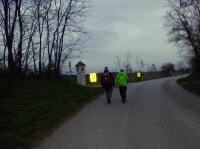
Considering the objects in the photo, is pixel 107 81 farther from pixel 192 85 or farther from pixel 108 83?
pixel 192 85

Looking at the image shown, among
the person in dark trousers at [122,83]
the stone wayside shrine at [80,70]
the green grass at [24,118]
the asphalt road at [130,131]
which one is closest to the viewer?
the asphalt road at [130,131]

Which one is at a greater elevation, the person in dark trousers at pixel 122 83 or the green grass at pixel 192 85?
the person in dark trousers at pixel 122 83

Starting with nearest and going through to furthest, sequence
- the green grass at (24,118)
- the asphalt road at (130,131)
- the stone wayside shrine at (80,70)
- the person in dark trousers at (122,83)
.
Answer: the asphalt road at (130,131) → the green grass at (24,118) → the person in dark trousers at (122,83) → the stone wayside shrine at (80,70)

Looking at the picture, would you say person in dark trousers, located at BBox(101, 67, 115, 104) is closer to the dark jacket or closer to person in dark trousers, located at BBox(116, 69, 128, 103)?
the dark jacket

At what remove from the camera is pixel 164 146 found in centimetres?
766

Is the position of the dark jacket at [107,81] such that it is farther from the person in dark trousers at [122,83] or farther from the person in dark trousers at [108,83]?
the person in dark trousers at [122,83]

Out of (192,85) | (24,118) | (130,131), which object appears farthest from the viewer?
(192,85)

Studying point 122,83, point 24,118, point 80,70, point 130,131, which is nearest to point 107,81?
point 122,83

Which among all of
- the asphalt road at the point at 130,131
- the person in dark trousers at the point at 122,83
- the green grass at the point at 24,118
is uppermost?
the person in dark trousers at the point at 122,83

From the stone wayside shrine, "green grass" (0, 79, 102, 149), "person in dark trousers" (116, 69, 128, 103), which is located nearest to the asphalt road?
"green grass" (0, 79, 102, 149)

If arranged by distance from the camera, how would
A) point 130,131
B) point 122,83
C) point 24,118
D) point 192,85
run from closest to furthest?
point 130,131 → point 24,118 → point 122,83 → point 192,85

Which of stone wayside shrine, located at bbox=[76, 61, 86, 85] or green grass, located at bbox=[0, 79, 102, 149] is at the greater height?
stone wayside shrine, located at bbox=[76, 61, 86, 85]

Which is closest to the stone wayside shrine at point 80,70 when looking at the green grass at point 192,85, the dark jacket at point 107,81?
the green grass at point 192,85

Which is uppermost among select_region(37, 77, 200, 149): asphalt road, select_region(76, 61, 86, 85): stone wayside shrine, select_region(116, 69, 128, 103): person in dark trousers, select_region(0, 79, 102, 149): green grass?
select_region(76, 61, 86, 85): stone wayside shrine
